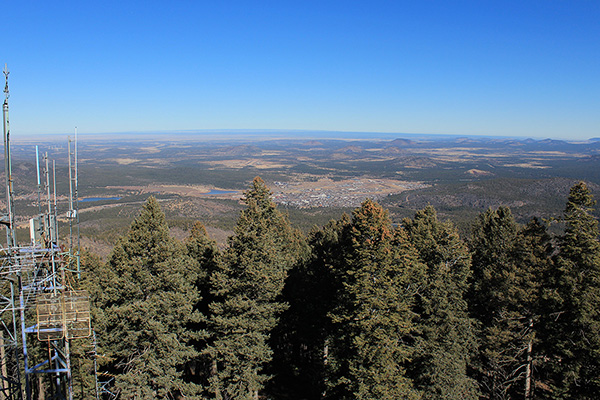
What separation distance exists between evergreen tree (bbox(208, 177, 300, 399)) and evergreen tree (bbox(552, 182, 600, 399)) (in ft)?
44.2

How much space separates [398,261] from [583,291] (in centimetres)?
849

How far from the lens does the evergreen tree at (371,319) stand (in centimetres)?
1733

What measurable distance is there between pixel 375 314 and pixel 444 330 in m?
3.88

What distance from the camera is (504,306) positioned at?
21.8m

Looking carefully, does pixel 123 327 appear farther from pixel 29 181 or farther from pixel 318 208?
pixel 29 181

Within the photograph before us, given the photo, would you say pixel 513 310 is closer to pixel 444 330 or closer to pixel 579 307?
pixel 579 307

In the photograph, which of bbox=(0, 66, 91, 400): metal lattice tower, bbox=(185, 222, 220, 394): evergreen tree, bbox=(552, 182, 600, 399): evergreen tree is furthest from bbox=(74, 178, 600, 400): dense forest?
bbox=(0, 66, 91, 400): metal lattice tower

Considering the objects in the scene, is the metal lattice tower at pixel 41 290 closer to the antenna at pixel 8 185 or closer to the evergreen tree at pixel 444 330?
the antenna at pixel 8 185

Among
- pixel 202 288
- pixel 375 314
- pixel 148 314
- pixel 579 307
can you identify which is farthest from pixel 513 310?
pixel 148 314

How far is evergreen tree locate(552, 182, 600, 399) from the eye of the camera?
18500mm

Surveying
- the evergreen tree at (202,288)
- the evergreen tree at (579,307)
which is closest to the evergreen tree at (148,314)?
the evergreen tree at (202,288)

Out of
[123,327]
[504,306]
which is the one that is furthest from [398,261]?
[123,327]

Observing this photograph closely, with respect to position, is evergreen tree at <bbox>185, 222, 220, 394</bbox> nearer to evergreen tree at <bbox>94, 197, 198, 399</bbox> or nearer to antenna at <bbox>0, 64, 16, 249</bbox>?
evergreen tree at <bbox>94, 197, 198, 399</bbox>

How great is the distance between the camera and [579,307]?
1889 cm
